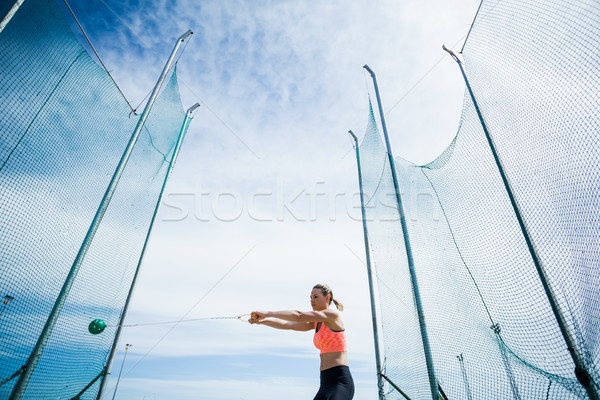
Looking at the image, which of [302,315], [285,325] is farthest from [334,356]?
[285,325]

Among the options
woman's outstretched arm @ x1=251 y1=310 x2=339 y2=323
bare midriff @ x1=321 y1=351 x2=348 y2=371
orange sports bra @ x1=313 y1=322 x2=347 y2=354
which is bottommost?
bare midriff @ x1=321 y1=351 x2=348 y2=371

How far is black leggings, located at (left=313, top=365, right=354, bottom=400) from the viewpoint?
209cm

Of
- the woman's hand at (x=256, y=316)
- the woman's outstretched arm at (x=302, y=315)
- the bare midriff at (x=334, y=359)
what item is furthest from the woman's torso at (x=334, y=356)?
the woman's hand at (x=256, y=316)

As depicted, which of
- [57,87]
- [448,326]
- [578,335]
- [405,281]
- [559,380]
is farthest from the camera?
[405,281]

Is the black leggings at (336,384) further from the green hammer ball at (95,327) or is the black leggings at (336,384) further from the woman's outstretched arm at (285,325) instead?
the green hammer ball at (95,327)

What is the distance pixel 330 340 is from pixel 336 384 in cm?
29

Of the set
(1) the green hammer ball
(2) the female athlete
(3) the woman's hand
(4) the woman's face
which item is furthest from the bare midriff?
(1) the green hammer ball

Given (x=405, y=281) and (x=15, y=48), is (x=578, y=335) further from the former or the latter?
(x=15, y=48)

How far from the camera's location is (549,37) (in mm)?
2885

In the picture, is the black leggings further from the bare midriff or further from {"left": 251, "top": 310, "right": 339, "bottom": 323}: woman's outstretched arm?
{"left": 251, "top": 310, "right": 339, "bottom": 323}: woman's outstretched arm

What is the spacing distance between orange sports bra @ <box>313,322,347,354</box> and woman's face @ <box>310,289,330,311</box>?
171mm

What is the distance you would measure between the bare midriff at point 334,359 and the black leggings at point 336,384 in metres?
0.03

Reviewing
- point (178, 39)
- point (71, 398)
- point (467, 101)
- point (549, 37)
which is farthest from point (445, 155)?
point (71, 398)

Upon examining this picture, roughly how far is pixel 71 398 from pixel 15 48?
3.70 meters
